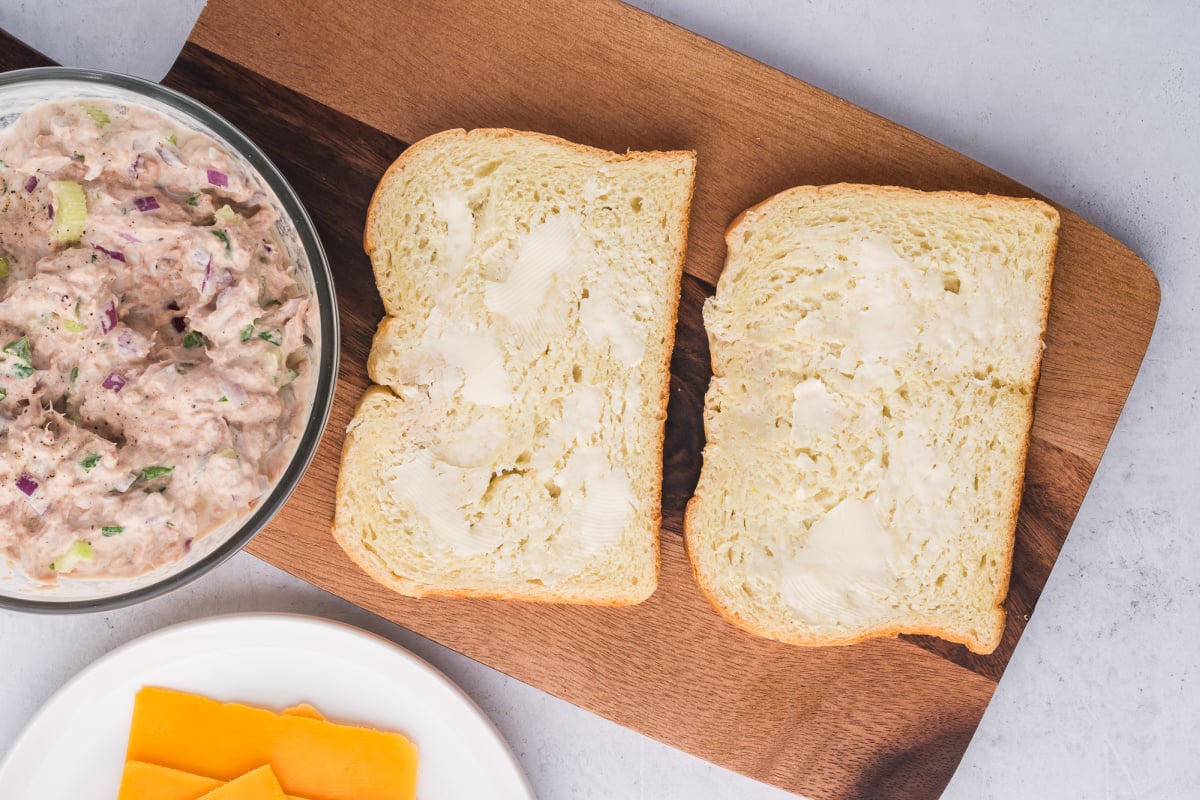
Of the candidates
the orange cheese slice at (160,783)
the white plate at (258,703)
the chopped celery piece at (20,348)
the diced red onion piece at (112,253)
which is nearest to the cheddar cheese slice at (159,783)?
the orange cheese slice at (160,783)

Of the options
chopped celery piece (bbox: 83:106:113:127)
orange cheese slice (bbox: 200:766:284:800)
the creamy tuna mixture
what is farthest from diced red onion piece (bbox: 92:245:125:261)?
orange cheese slice (bbox: 200:766:284:800)

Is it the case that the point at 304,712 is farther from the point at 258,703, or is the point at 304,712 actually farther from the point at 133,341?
the point at 133,341

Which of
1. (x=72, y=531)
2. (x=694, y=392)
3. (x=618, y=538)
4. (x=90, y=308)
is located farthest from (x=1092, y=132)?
(x=72, y=531)

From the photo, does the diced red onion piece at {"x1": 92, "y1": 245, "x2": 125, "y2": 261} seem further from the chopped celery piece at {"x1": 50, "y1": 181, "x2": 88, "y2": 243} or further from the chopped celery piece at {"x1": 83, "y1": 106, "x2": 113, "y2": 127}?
→ the chopped celery piece at {"x1": 83, "y1": 106, "x2": 113, "y2": 127}

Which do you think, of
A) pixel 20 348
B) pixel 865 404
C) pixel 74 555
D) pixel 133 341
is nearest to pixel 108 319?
pixel 133 341

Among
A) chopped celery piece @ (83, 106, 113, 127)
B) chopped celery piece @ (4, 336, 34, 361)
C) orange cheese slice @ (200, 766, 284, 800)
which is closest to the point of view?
chopped celery piece @ (4, 336, 34, 361)
